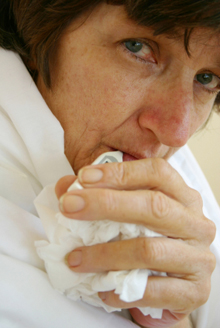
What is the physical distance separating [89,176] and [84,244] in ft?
0.47

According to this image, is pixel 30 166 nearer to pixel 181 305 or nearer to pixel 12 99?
pixel 12 99

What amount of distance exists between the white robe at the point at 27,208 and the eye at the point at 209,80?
0.39 metres

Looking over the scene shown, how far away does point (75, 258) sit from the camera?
1.77 feet

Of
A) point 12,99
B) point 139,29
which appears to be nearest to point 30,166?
point 12,99

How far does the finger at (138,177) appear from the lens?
19.5 inches

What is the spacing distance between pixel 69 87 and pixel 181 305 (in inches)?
20.6

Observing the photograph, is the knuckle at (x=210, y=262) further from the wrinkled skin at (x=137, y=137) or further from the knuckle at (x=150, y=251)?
the knuckle at (x=150, y=251)

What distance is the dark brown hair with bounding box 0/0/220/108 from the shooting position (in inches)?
21.3

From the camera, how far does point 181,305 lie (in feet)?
1.92

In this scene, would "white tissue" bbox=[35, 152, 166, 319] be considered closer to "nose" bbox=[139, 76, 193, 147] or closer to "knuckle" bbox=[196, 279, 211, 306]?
"knuckle" bbox=[196, 279, 211, 306]

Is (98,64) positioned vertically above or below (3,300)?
above

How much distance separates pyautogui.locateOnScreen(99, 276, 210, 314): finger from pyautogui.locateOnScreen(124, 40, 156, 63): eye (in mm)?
464

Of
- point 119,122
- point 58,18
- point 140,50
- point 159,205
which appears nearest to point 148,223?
point 159,205

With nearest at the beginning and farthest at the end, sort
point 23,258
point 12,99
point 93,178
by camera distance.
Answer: point 93,178 < point 23,258 < point 12,99
